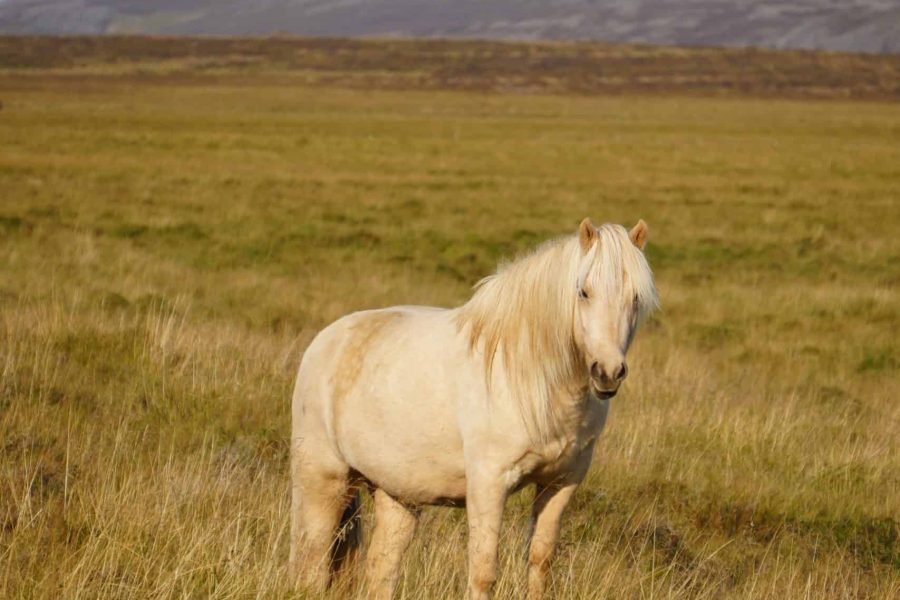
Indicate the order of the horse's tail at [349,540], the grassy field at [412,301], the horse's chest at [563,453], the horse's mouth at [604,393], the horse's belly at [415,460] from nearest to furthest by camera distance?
the horse's mouth at [604,393], the horse's chest at [563,453], the horse's belly at [415,460], the grassy field at [412,301], the horse's tail at [349,540]

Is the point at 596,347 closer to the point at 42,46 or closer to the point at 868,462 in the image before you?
the point at 868,462

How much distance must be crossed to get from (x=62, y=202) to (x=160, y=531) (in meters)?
18.8

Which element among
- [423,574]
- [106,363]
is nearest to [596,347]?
[423,574]

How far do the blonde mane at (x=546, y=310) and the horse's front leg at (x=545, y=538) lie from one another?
0.26 m

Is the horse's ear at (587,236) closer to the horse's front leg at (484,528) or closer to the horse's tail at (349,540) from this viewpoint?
the horse's front leg at (484,528)

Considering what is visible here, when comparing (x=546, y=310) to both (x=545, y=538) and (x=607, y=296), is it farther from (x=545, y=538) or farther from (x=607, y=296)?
(x=545, y=538)

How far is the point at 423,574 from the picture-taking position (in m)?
4.68

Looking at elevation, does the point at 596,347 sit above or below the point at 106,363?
above

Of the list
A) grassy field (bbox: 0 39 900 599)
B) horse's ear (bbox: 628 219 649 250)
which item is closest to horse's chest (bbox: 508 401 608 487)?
grassy field (bbox: 0 39 900 599)

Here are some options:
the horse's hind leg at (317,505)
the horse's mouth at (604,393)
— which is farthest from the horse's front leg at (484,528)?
the horse's hind leg at (317,505)

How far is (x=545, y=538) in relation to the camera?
414 centimetres

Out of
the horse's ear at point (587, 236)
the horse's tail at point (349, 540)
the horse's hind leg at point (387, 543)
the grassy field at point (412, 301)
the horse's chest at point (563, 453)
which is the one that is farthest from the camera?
the horse's tail at point (349, 540)

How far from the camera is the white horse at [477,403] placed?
3.95 m

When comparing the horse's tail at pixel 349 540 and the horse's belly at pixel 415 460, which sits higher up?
the horse's belly at pixel 415 460
